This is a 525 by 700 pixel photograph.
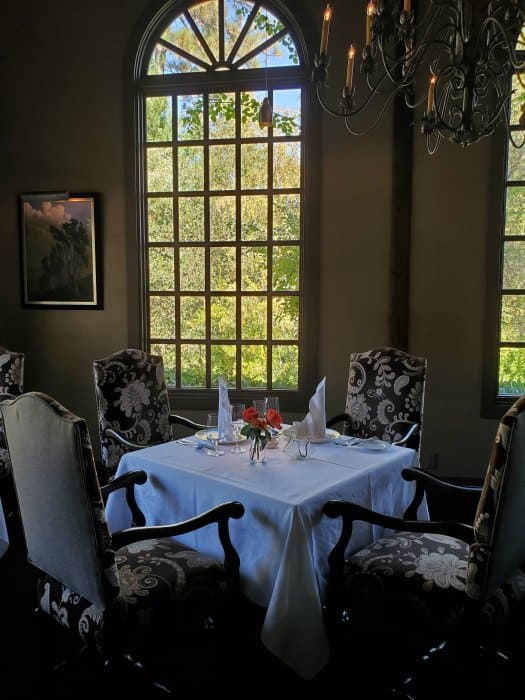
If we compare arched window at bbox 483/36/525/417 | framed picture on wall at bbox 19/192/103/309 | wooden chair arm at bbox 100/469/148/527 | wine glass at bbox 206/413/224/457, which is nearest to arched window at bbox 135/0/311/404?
framed picture on wall at bbox 19/192/103/309

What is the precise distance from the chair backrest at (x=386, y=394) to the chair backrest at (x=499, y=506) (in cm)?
125

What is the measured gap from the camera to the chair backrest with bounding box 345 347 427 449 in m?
2.95

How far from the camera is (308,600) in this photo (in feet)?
5.81

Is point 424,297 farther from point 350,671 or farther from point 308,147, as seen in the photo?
point 350,671

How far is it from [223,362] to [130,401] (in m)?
1.20

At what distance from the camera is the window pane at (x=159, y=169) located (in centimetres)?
411

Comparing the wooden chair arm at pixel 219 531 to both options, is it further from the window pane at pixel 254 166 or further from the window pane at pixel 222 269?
the window pane at pixel 254 166

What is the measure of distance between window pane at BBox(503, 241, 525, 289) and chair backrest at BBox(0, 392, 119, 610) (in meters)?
3.17

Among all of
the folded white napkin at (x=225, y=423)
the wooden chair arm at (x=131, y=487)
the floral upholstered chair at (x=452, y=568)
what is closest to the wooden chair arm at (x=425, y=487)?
the floral upholstered chair at (x=452, y=568)

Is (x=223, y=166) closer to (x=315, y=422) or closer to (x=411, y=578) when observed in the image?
(x=315, y=422)

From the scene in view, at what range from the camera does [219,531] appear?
1916mm

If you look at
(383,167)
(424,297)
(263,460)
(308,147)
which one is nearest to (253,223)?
(308,147)

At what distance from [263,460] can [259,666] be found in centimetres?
76

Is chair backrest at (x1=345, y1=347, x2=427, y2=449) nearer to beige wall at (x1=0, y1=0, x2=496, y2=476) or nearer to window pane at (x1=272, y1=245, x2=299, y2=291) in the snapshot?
beige wall at (x1=0, y1=0, x2=496, y2=476)
